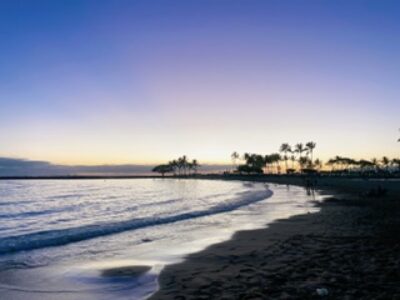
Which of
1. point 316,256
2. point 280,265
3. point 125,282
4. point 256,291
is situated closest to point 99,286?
point 125,282

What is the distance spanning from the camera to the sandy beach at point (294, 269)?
24.6 feet

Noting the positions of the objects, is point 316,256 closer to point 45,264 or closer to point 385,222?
point 45,264

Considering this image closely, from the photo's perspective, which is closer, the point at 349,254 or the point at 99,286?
the point at 99,286

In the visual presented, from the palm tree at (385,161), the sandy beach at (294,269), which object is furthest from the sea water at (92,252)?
the palm tree at (385,161)

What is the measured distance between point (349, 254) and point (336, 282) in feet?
10.9

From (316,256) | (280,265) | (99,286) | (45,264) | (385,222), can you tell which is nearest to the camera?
(99,286)

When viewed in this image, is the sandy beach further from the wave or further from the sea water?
the wave

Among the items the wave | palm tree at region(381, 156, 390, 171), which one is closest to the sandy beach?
the wave

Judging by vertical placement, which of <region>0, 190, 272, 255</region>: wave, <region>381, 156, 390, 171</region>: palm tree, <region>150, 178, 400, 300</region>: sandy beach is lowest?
<region>0, 190, 272, 255</region>: wave

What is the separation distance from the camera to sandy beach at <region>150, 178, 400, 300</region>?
750 cm

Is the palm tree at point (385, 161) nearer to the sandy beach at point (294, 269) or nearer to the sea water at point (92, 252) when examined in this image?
the sea water at point (92, 252)

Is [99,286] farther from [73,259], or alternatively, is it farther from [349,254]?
[349,254]

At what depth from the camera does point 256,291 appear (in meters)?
7.67

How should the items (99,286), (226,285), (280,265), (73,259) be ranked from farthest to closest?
(73,259) → (280,265) → (99,286) → (226,285)
